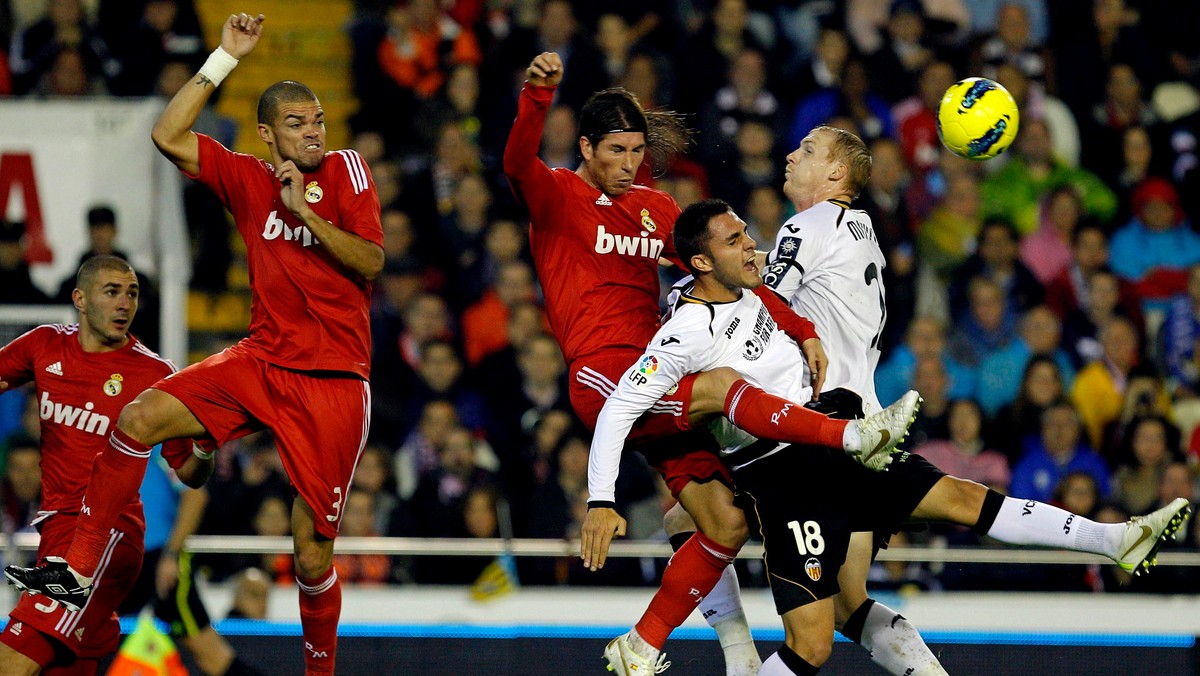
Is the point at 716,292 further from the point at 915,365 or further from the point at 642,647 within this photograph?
the point at 915,365

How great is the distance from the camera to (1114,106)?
12367 millimetres

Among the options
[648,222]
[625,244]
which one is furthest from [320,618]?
[648,222]

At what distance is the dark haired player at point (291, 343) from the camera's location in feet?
20.8

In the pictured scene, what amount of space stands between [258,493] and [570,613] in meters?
2.12

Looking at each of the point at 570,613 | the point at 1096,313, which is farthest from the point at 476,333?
the point at 1096,313

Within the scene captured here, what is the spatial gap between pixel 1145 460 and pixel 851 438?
4784mm

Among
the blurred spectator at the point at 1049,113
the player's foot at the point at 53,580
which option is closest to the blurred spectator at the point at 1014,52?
the blurred spectator at the point at 1049,113

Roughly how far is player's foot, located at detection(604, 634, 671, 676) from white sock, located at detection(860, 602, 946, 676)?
34.7 inches

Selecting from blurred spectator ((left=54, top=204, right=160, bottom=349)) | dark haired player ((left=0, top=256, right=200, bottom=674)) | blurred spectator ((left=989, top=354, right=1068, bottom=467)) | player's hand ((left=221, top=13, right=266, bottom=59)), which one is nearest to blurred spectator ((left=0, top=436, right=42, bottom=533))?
blurred spectator ((left=54, top=204, right=160, bottom=349))

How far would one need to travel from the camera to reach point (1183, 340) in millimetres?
11062

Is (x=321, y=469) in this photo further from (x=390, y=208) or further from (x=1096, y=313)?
(x=1096, y=313)

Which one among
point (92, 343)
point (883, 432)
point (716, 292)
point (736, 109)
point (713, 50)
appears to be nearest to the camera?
point (883, 432)

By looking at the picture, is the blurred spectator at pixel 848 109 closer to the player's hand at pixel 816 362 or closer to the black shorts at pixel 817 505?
the player's hand at pixel 816 362

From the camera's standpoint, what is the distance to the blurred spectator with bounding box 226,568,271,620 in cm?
876
